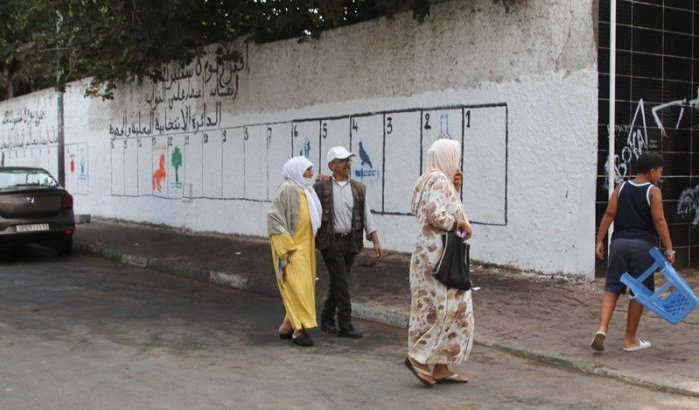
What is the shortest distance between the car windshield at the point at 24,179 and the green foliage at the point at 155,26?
10.0 ft

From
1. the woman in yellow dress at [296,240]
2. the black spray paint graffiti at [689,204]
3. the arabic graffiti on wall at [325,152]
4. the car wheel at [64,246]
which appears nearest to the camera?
the woman in yellow dress at [296,240]

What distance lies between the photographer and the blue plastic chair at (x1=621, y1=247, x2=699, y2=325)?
5.82 m

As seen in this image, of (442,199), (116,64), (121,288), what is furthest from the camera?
(116,64)

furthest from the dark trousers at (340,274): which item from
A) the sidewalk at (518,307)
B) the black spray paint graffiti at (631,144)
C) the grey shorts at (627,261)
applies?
the black spray paint graffiti at (631,144)

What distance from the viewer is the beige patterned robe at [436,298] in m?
5.28

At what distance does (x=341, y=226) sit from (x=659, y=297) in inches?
109

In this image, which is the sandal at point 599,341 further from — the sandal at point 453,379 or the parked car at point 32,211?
the parked car at point 32,211

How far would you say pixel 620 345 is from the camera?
641 cm

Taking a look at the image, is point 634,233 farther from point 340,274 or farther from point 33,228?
point 33,228

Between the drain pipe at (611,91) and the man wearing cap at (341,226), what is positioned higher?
the drain pipe at (611,91)

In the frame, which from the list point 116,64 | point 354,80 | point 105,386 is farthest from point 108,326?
point 116,64

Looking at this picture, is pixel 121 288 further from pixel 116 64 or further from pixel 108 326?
pixel 116 64

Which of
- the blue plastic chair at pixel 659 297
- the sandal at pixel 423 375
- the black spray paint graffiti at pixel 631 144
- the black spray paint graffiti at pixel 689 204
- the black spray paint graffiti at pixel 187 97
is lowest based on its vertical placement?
the sandal at pixel 423 375

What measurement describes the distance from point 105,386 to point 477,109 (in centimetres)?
652
